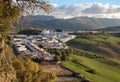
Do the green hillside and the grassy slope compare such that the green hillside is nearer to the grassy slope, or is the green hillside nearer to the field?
the field

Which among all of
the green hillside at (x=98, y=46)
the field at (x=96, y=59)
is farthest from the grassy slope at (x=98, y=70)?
the green hillside at (x=98, y=46)

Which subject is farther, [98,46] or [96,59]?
[98,46]

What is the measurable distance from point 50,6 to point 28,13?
3.50 ft

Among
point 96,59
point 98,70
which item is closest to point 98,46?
point 96,59

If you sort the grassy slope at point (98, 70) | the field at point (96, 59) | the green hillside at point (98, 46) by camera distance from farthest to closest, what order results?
the green hillside at point (98, 46), the field at point (96, 59), the grassy slope at point (98, 70)

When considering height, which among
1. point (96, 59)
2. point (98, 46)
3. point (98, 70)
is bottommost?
point (98, 46)

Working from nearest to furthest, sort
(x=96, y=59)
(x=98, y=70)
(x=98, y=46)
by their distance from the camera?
(x=98, y=70) < (x=96, y=59) < (x=98, y=46)

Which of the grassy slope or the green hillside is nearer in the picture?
the grassy slope

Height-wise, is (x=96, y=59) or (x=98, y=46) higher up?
(x=96, y=59)

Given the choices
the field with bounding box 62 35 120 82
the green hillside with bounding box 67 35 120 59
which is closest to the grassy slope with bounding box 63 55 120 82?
the field with bounding box 62 35 120 82

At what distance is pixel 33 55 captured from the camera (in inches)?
3364

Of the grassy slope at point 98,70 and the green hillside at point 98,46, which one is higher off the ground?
the grassy slope at point 98,70

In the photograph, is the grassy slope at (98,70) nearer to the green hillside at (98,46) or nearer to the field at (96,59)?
the field at (96,59)

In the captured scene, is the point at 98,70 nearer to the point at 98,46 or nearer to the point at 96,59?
the point at 96,59
